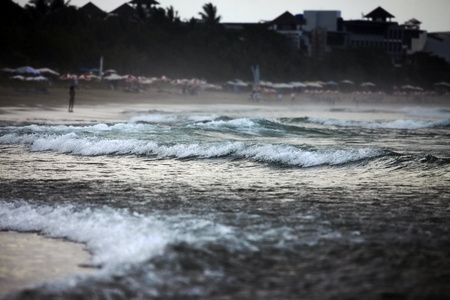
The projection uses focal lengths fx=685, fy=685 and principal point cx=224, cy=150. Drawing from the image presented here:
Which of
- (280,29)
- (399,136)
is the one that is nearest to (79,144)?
(399,136)

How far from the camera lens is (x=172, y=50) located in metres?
78.6

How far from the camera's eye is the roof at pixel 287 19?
111188mm

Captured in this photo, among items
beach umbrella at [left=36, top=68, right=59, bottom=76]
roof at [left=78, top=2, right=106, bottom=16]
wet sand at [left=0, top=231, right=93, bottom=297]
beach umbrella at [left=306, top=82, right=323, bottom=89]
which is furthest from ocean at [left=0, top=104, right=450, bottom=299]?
roof at [left=78, top=2, right=106, bottom=16]

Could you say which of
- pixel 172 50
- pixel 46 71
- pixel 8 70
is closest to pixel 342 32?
pixel 172 50

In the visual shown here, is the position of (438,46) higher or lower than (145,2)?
lower

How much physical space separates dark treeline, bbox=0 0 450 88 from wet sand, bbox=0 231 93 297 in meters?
49.2

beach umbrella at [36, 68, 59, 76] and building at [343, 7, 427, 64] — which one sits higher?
building at [343, 7, 427, 64]

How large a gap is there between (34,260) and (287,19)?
108133mm

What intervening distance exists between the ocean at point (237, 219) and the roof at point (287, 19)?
9840 cm

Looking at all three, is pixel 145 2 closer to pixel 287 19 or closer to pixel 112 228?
pixel 287 19

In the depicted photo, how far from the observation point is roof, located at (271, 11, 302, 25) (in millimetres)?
111188

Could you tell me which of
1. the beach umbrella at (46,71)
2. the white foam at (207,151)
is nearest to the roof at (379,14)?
the beach umbrella at (46,71)

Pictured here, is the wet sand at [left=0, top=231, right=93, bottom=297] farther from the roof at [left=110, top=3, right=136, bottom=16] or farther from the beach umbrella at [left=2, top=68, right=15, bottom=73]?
the roof at [left=110, top=3, right=136, bottom=16]

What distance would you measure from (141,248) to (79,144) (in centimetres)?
1014
